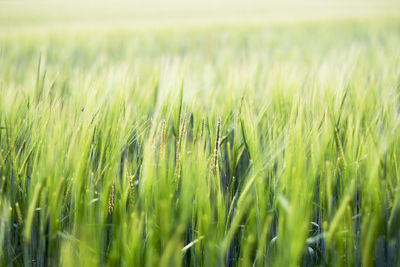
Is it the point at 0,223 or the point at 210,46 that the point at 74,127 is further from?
the point at 210,46

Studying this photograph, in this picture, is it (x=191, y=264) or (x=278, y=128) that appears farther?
(x=278, y=128)

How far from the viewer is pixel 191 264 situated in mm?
538

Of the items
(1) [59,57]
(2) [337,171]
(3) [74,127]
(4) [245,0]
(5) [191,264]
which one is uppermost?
(4) [245,0]

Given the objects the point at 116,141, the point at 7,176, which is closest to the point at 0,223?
the point at 7,176

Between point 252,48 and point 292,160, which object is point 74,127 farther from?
point 252,48

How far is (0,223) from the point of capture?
1.67 ft

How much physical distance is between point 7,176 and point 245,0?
59.2ft

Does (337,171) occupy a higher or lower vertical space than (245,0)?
lower

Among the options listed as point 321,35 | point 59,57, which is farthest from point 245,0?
point 59,57

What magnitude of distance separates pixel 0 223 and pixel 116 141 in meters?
0.22

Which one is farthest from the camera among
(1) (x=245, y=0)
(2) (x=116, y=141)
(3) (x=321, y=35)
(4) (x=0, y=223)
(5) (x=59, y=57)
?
(1) (x=245, y=0)

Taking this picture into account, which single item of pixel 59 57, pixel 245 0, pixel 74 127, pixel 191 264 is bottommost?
pixel 191 264

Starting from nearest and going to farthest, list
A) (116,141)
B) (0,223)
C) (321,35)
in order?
(0,223) → (116,141) → (321,35)

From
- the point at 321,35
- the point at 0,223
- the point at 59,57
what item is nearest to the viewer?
the point at 0,223
